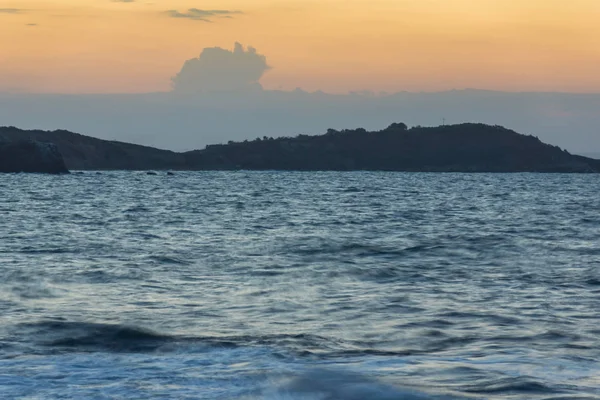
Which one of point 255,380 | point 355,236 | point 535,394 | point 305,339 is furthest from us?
point 355,236

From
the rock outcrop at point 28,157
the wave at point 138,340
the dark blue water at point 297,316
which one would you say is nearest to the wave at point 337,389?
the dark blue water at point 297,316

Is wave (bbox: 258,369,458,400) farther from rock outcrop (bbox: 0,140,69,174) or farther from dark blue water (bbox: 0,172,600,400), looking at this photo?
rock outcrop (bbox: 0,140,69,174)

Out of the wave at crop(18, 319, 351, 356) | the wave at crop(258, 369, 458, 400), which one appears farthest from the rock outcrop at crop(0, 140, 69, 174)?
the wave at crop(258, 369, 458, 400)

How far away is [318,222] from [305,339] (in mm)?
32281

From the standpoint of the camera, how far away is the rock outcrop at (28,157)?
160750mm

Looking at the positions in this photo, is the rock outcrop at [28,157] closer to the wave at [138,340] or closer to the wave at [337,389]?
the wave at [138,340]

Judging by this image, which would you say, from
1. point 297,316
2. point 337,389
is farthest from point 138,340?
point 337,389

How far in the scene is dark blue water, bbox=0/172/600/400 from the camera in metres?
→ 12.4

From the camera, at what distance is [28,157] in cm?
16075

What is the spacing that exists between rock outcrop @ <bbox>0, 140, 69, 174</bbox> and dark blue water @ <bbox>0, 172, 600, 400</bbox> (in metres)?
129

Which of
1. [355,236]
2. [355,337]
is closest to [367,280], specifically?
[355,337]

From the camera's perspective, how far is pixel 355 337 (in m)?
15.9

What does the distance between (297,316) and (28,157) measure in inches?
5975

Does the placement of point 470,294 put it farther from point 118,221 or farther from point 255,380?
point 118,221
